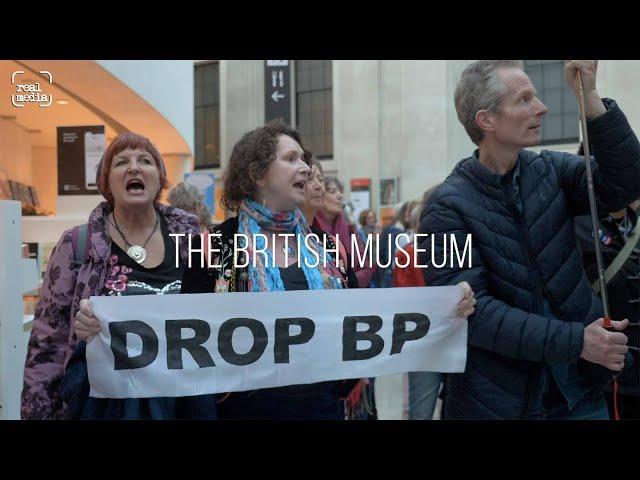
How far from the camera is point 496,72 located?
2682 millimetres

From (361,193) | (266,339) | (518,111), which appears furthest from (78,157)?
(361,193)

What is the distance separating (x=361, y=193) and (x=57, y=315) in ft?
42.2

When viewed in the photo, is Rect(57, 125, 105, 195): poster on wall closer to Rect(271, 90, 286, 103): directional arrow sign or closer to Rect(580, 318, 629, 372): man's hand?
Rect(580, 318, 629, 372): man's hand

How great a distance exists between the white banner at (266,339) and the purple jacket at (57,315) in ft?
0.39

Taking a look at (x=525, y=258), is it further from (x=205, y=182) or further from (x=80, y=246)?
(x=205, y=182)

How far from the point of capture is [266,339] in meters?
2.81

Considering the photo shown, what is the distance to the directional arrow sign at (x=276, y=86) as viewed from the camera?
667 inches

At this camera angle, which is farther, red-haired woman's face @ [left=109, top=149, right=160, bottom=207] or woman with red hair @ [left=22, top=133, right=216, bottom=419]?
red-haired woman's face @ [left=109, top=149, right=160, bottom=207]

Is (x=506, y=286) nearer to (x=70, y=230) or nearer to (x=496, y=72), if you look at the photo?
(x=496, y=72)

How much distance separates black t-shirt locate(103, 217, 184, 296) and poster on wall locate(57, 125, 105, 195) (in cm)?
69

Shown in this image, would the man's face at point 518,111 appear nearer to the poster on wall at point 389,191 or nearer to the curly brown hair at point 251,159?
the curly brown hair at point 251,159

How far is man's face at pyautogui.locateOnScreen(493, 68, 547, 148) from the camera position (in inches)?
105

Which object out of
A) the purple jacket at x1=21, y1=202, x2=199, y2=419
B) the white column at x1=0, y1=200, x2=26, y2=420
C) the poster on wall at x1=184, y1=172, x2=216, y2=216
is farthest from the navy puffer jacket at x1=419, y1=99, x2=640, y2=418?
the poster on wall at x1=184, y1=172, x2=216, y2=216

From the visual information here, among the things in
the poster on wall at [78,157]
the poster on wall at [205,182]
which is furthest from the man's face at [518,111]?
the poster on wall at [205,182]
